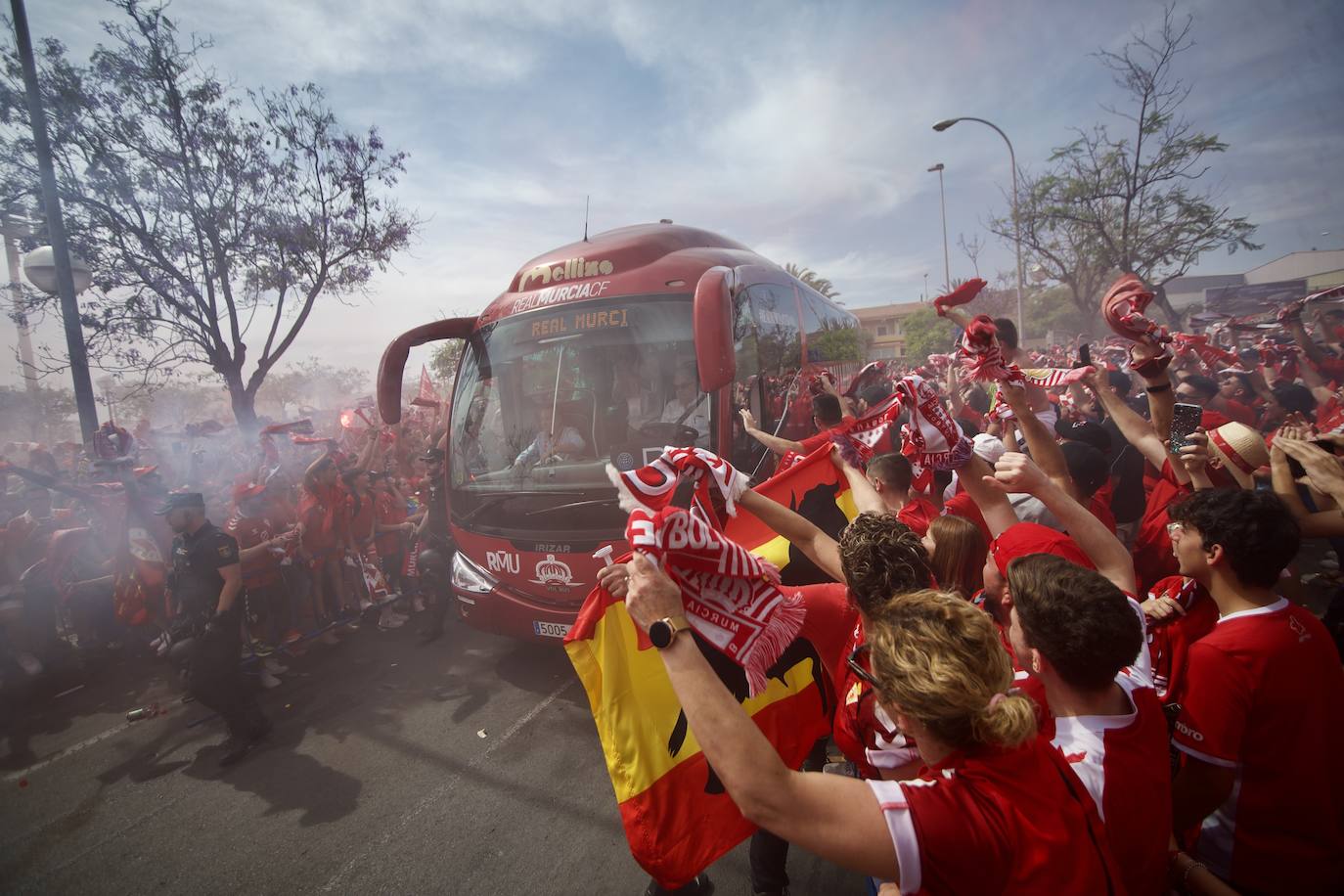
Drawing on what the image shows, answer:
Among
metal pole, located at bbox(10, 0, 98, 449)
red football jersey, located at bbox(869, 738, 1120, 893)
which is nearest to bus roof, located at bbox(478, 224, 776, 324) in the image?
red football jersey, located at bbox(869, 738, 1120, 893)

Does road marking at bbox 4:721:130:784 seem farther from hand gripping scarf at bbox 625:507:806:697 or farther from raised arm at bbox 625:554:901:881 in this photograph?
raised arm at bbox 625:554:901:881

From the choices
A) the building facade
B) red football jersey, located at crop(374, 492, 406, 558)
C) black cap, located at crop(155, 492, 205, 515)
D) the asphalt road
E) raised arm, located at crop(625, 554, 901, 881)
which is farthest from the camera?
the building facade

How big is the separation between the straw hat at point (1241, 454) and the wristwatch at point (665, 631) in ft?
9.84

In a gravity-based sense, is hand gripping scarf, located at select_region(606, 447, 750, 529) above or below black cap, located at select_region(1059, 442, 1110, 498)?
above

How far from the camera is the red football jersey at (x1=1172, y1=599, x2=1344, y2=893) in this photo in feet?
5.43

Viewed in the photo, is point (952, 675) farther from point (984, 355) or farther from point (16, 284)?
point (16, 284)

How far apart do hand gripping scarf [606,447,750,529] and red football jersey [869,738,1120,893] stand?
957 millimetres

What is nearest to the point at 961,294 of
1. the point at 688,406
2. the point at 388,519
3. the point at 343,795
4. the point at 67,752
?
the point at 688,406

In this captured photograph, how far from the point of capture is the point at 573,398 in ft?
16.7

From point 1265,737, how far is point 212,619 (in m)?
5.98

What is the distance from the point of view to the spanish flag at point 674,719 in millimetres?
2229

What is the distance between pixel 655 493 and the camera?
1.80m

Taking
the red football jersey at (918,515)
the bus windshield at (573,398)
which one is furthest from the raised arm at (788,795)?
the bus windshield at (573,398)

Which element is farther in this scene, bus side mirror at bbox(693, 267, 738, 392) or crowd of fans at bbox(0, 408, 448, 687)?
crowd of fans at bbox(0, 408, 448, 687)
